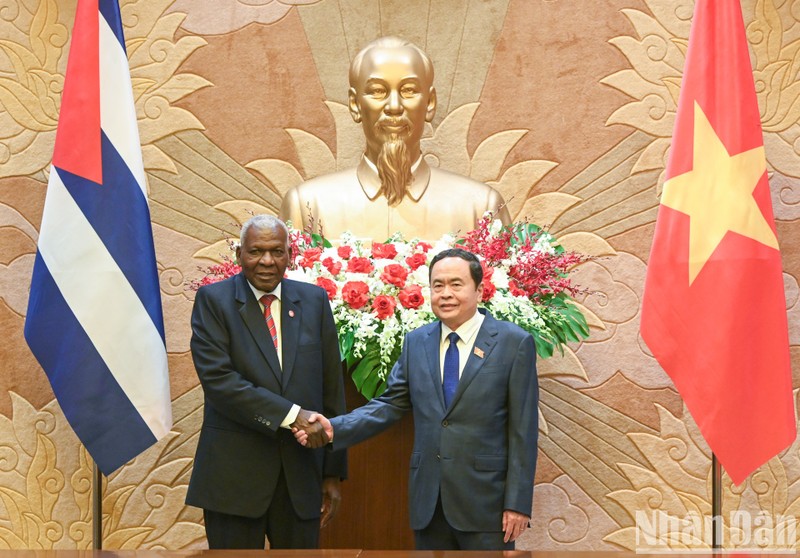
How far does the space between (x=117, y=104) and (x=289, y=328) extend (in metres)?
1.48

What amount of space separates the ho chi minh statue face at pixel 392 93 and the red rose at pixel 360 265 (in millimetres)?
1111

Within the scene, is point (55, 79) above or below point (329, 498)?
above

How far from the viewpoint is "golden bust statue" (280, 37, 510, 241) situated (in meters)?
4.86

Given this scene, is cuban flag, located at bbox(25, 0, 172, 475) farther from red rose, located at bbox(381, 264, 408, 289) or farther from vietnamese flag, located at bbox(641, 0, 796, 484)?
vietnamese flag, located at bbox(641, 0, 796, 484)


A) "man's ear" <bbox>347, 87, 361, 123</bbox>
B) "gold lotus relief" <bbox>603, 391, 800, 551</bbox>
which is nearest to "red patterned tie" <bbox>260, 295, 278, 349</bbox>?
"man's ear" <bbox>347, 87, 361, 123</bbox>

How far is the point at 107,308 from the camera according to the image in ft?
13.4

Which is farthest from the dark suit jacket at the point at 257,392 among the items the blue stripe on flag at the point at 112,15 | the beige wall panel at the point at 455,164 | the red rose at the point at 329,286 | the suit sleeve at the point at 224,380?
the beige wall panel at the point at 455,164

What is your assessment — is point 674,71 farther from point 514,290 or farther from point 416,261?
point 416,261

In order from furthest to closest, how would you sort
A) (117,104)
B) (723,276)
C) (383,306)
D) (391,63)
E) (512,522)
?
(391,63)
(117,104)
(723,276)
(383,306)
(512,522)

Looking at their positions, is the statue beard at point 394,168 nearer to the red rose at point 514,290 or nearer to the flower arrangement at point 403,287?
the flower arrangement at point 403,287

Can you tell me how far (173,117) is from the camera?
5.45 meters

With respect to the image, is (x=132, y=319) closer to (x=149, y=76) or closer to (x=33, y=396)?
(x=33, y=396)

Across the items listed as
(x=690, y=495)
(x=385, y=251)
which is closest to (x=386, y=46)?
(x=385, y=251)

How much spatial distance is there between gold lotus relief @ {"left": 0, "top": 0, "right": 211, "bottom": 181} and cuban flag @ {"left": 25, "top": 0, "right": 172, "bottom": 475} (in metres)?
1.12
